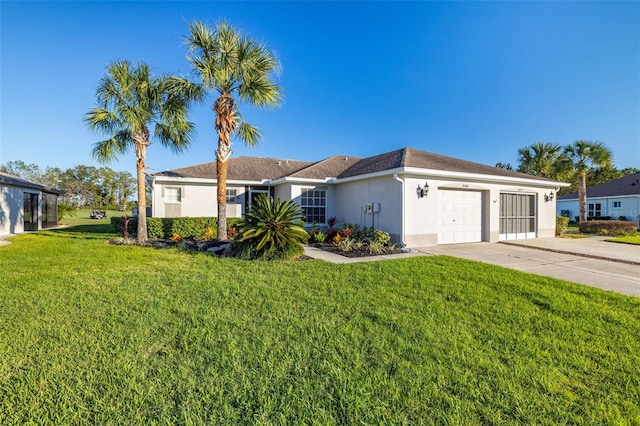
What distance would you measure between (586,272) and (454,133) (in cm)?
1816

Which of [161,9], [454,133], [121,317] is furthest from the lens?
[454,133]

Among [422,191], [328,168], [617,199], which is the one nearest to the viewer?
[422,191]

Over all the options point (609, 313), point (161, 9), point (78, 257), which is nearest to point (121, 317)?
point (78, 257)

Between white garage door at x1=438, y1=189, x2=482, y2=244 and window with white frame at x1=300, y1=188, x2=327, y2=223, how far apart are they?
18.8ft

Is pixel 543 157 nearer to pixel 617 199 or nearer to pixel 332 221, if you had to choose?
pixel 617 199

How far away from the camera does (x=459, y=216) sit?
493 inches

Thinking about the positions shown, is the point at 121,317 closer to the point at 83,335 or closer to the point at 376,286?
the point at 83,335

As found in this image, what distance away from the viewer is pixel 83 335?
3666 millimetres

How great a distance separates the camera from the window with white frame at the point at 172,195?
15117 mm

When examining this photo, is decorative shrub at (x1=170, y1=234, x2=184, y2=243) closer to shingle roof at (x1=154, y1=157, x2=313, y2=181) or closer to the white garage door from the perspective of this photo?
shingle roof at (x1=154, y1=157, x2=313, y2=181)

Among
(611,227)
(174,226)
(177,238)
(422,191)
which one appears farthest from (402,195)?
(611,227)

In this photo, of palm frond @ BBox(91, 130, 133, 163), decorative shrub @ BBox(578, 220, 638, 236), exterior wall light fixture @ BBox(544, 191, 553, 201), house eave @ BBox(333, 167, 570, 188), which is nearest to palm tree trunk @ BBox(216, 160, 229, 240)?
palm frond @ BBox(91, 130, 133, 163)

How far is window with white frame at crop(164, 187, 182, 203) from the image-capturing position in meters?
15.1

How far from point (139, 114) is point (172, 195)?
470 cm
